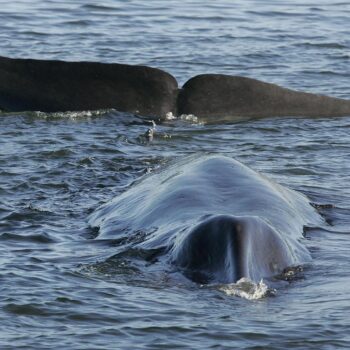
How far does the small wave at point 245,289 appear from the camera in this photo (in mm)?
7422

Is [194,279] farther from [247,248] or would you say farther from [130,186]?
[130,186]

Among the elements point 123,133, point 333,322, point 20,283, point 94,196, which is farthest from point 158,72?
point 333,322

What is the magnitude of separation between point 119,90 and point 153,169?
2345 mm

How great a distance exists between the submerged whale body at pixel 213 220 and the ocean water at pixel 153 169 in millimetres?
132

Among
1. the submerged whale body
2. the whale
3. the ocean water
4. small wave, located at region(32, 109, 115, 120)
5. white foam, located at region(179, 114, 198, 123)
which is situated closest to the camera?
the ocean water

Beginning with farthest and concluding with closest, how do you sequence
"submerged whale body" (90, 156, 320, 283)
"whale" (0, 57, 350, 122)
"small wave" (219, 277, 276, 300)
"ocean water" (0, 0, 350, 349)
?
"whale" (0, 57, 350, 122), "submerged whale body" (90, 156, 320, 283), "small wave" (219, 277, 276, 300), "ocean water" (0, 0, 350, 349)

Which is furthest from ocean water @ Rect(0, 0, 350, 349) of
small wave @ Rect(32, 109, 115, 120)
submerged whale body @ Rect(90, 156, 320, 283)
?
Answer: submerged whale body @ Rect(90, 156, 320, 283)

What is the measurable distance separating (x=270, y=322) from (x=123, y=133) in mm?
6043

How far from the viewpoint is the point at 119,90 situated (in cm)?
1316

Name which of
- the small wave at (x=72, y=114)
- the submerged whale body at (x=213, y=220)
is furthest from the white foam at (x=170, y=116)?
the submerged whale body at (x=213, y=220)

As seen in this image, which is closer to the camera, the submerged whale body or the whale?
the submerged whale body

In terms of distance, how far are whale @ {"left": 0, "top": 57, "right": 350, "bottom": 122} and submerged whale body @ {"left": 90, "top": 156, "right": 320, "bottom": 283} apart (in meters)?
2.88

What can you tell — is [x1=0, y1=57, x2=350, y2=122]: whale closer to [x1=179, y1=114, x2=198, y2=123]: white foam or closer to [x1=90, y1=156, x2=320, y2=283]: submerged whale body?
[x1=179, y1=114, x2=198, y2=123]: white foam

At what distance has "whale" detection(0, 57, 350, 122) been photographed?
42.5 feet
